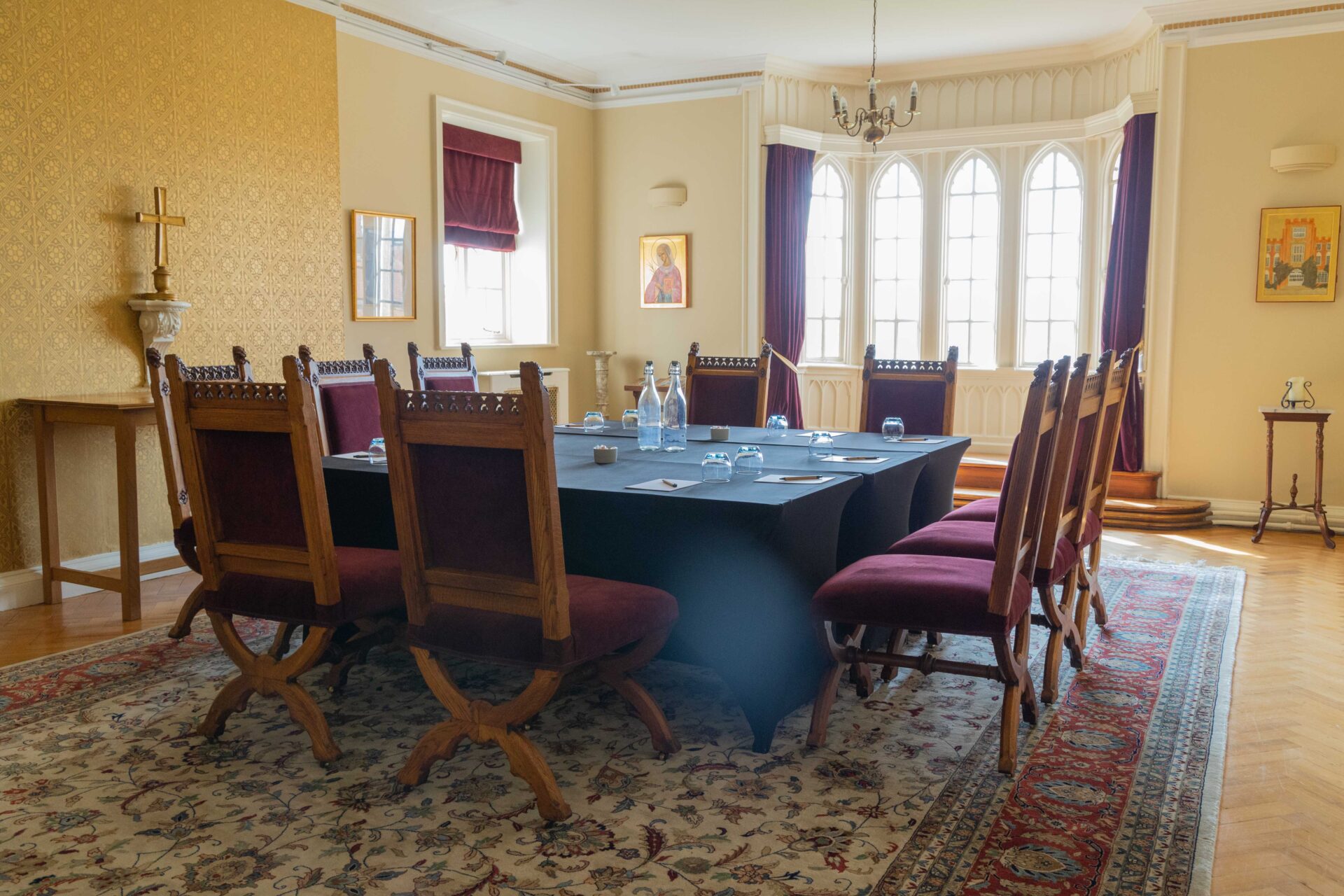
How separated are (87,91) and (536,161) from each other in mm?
3793

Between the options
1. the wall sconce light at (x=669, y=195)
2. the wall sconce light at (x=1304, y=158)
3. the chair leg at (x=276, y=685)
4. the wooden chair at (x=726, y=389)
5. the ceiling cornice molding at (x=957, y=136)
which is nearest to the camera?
the chair leg at (x=276, y=685)

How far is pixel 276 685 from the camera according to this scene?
2982 mm

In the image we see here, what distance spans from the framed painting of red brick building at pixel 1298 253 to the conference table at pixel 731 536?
399 cm

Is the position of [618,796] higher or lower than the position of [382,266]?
lower

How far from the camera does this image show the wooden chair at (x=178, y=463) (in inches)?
148

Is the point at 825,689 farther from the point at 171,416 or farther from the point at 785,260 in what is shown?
the point at 785,260

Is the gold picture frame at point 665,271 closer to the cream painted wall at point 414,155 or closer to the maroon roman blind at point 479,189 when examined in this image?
the cream painted wall at point 414,155

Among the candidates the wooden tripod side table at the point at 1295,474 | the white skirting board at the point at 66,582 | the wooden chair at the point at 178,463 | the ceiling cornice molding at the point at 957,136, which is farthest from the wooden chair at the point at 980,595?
the ceiling cornice molding at the point at 957,136

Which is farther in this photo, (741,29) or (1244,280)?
(741,29)

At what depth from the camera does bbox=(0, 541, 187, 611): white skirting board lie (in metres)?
4.66

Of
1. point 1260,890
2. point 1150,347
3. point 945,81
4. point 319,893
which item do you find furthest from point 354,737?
point 945,81

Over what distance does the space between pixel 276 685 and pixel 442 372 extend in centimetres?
225

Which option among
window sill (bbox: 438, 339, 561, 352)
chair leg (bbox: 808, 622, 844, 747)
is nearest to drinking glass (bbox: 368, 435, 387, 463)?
chair leg (bbox: 808, 622, 844, 747)

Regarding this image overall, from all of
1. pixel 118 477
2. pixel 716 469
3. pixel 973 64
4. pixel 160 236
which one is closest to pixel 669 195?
pixel 973 64
